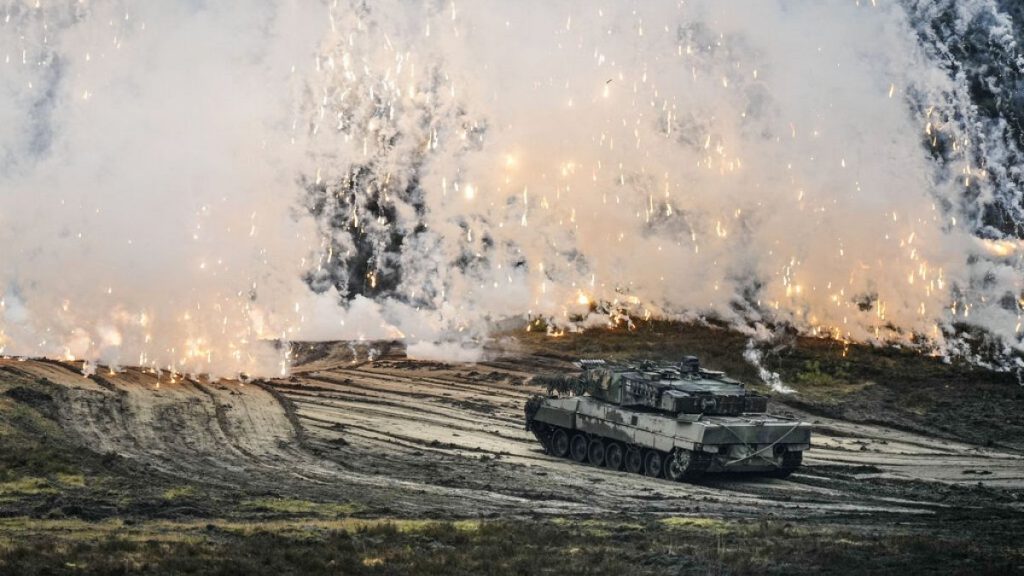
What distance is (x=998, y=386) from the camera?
140 ft

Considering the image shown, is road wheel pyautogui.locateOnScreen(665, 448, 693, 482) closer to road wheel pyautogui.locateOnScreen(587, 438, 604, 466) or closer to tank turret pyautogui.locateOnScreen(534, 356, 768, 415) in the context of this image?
tank turret pyautogui.locateOnScreen(534, 356, 768, 415)

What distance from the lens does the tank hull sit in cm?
2852

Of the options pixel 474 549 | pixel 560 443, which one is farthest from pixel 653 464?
pixel 474 549

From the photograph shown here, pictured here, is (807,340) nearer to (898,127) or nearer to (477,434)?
(898,127)

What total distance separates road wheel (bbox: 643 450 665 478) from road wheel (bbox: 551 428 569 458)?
3.35 metres

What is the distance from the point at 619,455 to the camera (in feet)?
103

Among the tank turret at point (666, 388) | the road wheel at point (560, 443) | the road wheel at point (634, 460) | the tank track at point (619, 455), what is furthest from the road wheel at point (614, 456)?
the road wheel at point (560, 443)

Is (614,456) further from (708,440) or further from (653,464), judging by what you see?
(708,440)

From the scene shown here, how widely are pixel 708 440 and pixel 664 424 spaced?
1.62 meters

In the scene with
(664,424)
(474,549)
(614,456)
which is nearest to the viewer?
(474,549)

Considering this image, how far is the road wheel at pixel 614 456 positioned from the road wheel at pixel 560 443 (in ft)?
5.41

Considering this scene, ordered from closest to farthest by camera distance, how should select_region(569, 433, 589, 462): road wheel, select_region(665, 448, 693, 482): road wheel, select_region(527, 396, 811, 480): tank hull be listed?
select_region(527, 396, 811, 480): tank hull < select_region(665, 448, 693, 482): road wheel < select_region(569, 433, 589, 462): road wheel

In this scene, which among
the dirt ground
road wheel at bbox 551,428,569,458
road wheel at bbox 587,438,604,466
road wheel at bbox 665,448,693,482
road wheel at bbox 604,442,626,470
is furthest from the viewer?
road wheel at bbox 551,428,569,458

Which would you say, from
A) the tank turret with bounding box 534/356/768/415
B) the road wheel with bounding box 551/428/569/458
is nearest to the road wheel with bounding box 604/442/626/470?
the tank turret with bounding box 534/356/768/415
